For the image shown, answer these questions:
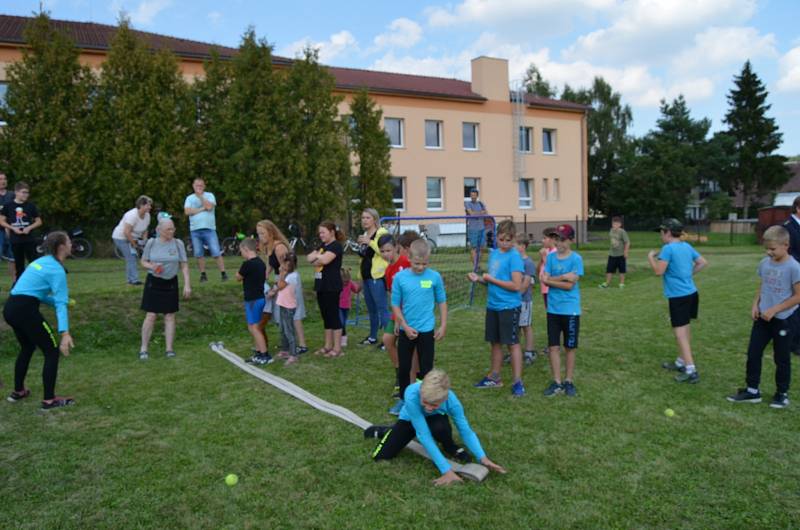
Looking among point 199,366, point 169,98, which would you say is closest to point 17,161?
point 169,98

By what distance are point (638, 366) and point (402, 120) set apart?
24.0m

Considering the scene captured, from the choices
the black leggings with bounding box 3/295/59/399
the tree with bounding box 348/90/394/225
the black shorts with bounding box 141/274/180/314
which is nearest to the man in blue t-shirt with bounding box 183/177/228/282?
the black shorts with bounding box 141/274/180/314

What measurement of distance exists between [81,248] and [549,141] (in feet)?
84.3

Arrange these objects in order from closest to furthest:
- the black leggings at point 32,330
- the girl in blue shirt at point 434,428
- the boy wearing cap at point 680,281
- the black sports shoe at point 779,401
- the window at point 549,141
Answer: the girl in blue shirt at point 434,428, the black sports shoe at point 779,401, the black leggings at point 32,330, the boy wearing cap at point 680,281, the window at point 549,141

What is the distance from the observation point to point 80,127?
1927 cm

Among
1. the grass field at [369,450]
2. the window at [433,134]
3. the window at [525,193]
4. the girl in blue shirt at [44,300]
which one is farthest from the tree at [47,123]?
the window at [525,193]

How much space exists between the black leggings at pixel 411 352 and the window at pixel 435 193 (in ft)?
83.2

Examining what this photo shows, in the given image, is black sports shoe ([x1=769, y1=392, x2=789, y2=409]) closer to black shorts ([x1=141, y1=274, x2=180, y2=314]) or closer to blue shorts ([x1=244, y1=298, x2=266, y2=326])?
blue shorts ([x1=244, y1=298, x2=266, y2=326])

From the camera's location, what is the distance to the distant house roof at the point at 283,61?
21734mm

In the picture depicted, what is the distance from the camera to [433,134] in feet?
102

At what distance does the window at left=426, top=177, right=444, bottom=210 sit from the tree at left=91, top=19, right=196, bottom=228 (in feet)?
44.5

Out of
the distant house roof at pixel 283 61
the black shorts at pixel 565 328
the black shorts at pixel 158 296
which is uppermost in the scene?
the distant house roof at pixel 283 61

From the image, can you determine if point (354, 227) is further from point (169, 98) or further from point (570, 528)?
point (570, 528)

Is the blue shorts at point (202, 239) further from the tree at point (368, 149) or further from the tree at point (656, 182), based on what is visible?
the tree at point (656, 182)
